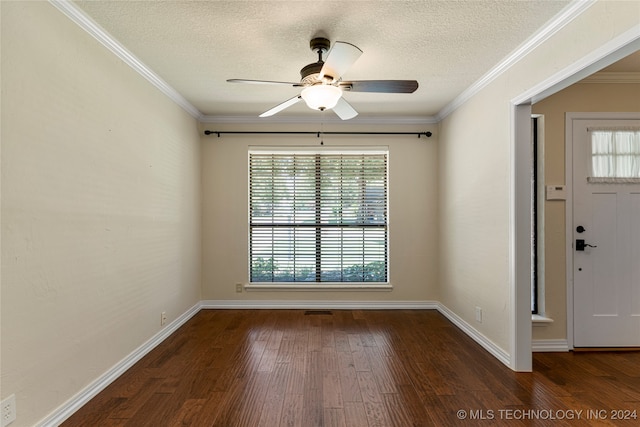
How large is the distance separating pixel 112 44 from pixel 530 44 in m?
3.07

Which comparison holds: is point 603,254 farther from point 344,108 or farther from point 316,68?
point 316,68

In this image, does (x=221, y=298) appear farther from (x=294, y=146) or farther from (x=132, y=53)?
(x=132, y=53)

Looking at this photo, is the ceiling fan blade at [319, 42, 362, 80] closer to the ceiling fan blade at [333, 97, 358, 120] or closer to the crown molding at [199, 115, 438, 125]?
the ceiling fan blade at [333, 97, 358, 120]

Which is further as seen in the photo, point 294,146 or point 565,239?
point 294,146

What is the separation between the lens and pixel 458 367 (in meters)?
2.54

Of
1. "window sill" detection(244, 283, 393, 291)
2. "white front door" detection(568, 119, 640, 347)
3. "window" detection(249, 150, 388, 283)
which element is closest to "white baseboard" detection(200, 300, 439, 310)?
"window sill" detection(244, 283, 393, 291)

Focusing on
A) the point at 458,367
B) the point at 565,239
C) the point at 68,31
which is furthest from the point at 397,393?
the point at 68,31

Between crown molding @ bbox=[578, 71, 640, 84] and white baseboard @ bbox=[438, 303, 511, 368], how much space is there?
8.42 feet

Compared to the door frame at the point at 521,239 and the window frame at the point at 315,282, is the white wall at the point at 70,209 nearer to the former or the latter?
the window frame at the point at 315,282

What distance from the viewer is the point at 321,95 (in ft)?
6.96

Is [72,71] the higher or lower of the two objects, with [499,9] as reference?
lower

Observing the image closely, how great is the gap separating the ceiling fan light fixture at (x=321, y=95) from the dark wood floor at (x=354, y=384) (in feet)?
6.68

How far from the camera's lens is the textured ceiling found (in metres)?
1.91

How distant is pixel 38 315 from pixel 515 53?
364 centimetres
